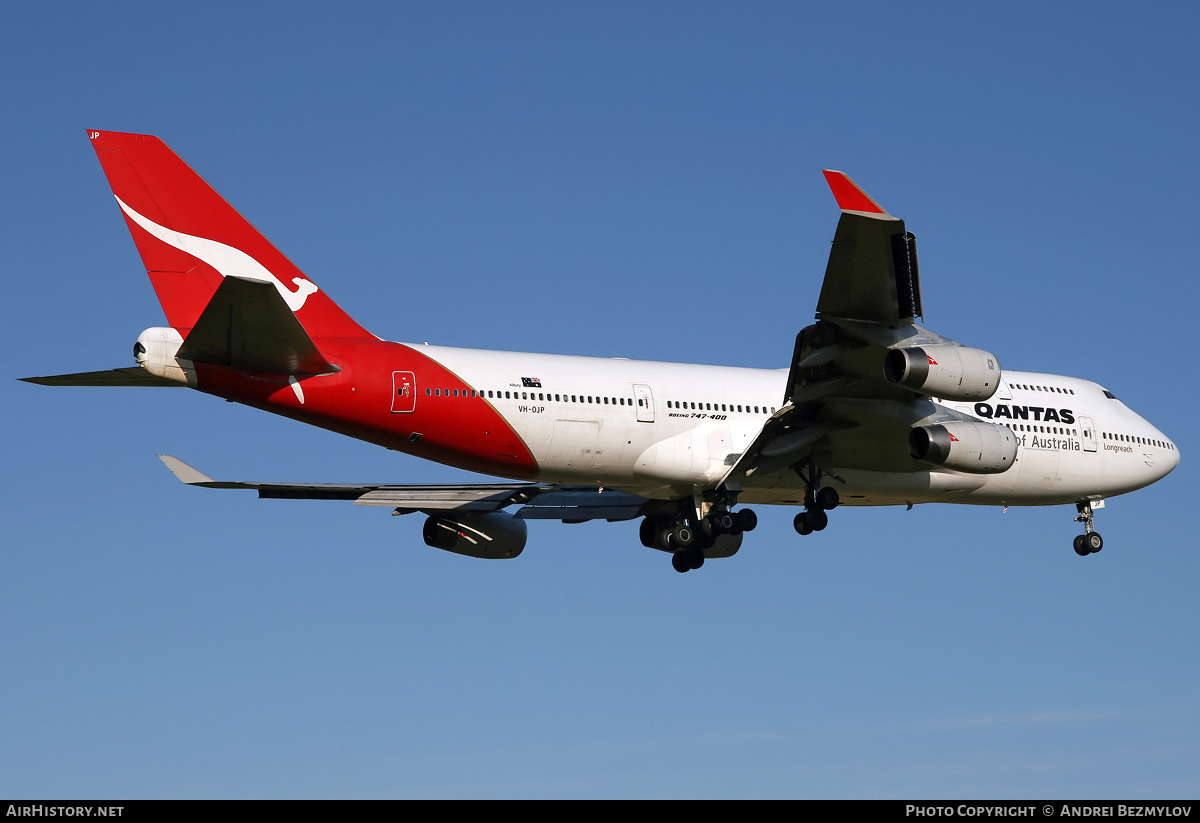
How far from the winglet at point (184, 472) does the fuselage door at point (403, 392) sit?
16.4ft

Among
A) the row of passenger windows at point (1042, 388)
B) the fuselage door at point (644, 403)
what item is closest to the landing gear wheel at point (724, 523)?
the fuselage door at point (644, 403)

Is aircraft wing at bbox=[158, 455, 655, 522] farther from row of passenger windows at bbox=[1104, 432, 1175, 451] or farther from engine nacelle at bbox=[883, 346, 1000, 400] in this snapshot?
row of passenger windows at bbox=[1104, 432, 1175, 451]

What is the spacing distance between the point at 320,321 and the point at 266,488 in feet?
16.9

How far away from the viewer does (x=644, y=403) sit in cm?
2389

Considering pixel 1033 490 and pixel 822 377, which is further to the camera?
pixel 1033 490

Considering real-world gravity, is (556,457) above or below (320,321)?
below

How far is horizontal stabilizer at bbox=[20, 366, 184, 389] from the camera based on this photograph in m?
20.3

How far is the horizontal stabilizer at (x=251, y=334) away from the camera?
18.9 m

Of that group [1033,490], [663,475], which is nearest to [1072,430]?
[1033,490]

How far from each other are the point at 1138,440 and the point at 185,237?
1953 centimetres

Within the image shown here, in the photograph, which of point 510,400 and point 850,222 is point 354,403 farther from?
point 850,222

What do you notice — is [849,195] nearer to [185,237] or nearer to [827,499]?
[827,499]

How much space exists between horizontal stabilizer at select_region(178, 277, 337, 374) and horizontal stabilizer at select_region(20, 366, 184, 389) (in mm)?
1004
